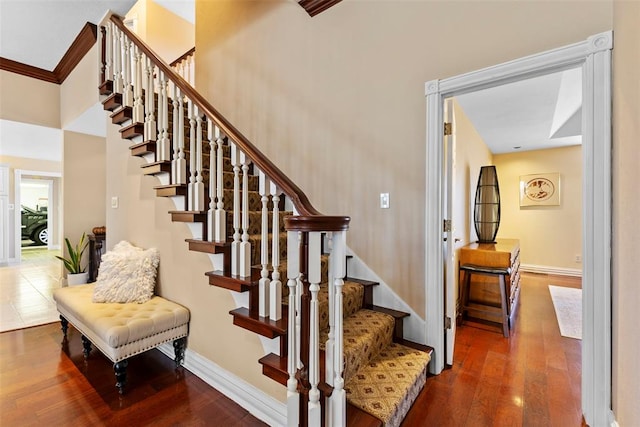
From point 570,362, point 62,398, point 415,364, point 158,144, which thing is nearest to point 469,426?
point 415,364

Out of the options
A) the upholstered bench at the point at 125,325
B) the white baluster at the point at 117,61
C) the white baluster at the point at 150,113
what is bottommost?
the upholstered bench at the point at 125,325

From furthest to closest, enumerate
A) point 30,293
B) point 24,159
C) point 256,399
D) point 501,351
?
point 24,159 → point 30,293 → point 501,351 → point 256,399

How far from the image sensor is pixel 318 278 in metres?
1.25

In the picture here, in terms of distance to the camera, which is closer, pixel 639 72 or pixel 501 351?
pixel 639 72

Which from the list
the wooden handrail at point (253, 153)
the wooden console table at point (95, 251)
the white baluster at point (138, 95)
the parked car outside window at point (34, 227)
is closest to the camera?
the wooden handrail at point (253, 153)

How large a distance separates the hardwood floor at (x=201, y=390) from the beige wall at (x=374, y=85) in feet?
1.96

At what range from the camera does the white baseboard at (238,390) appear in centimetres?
160

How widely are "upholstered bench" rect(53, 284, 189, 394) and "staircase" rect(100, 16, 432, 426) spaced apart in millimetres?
500

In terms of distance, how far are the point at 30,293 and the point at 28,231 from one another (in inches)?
289

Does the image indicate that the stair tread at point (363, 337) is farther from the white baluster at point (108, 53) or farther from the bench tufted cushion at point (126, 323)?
the white baluster at point (108, 53)

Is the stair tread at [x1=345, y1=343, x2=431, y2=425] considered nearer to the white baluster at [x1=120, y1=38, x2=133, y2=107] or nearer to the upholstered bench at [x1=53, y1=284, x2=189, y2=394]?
the upholstered bench at [x1=53, y1=284, x2=189, y2=394]

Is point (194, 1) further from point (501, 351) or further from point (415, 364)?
point (501, 351)

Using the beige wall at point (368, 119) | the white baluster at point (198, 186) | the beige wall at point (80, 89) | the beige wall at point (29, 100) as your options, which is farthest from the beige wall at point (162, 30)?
the white baluster at point (198, 186)

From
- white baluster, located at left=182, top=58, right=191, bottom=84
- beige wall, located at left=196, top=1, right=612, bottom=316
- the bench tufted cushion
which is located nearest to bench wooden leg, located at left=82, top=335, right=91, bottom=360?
the bench tufted cushion
